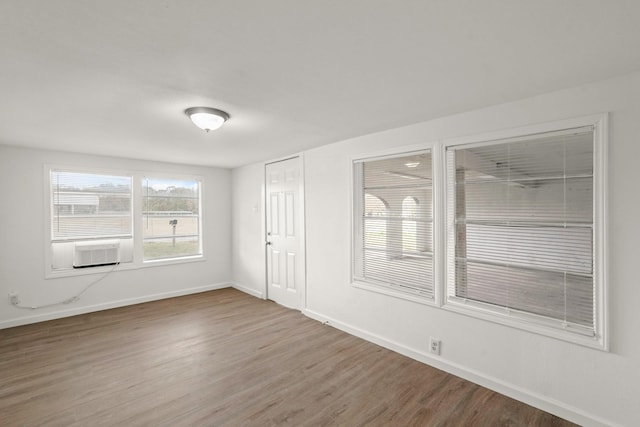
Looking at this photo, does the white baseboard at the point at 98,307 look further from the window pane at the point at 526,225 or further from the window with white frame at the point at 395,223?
the window pane at the point at 526,225

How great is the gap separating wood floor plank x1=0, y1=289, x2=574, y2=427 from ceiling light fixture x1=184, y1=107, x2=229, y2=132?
227 centimetres

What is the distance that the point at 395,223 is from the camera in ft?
11.0

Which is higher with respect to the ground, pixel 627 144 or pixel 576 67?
pixel 576 67

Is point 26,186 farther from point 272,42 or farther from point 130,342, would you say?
point 272,42

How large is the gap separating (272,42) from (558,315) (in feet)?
9.00

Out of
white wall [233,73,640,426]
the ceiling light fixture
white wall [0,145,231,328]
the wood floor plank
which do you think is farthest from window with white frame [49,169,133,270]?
white wall [233,73,640,426]

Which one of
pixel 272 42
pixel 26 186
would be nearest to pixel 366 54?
pixel 272 42

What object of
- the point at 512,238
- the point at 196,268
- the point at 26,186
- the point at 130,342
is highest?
the point at 26,186

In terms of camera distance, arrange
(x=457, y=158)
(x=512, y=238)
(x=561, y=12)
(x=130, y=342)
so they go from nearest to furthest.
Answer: (x=561, y=12), (x=512, y=238), (x=457, y=158), (x=130, y=342)

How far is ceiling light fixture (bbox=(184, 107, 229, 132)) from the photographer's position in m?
2.54

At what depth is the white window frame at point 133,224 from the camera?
13.9 ft

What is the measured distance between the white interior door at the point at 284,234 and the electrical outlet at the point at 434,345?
201cm

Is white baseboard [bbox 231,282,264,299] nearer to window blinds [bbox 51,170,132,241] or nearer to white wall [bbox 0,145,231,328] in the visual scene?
white wall [bbox 0,145,231,328]

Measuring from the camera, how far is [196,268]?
18.5ft
